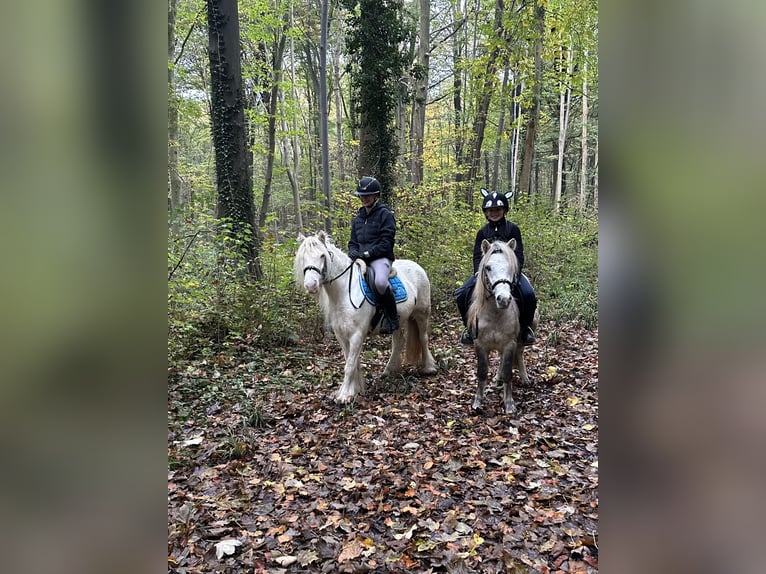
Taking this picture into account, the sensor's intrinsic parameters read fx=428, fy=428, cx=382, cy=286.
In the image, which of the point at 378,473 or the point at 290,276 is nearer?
the point at 378,473

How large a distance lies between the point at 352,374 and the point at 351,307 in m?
0.89

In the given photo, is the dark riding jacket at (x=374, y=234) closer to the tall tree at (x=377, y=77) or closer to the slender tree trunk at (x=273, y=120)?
the tall tree at (x=377, y=77)

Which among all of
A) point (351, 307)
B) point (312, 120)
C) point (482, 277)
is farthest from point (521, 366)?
point (312, 120)

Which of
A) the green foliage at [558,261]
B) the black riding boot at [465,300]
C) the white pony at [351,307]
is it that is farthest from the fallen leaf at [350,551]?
the green foliage at [558,261]

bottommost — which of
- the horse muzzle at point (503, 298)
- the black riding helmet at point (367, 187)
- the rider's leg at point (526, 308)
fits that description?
the rider's leg at point (526, 308)

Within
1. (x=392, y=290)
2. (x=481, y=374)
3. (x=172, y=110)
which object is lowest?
(x=481, y=374)

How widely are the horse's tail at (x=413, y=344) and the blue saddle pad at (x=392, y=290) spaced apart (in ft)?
1.94

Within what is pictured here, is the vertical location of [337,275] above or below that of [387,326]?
above

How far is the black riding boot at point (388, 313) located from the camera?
5900mm

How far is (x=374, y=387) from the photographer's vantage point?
6.14 meters

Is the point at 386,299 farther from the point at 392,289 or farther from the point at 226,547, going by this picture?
the point at 226,547
